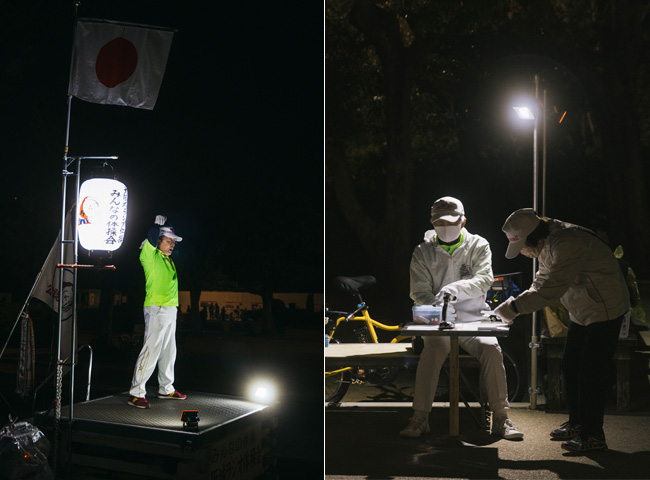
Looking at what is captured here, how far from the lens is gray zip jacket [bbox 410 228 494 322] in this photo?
19.0 ft

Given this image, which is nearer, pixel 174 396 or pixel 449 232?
pixel 449 232

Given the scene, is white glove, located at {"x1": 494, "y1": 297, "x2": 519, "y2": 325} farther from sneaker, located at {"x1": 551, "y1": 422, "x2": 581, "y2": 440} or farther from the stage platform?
the stage platform

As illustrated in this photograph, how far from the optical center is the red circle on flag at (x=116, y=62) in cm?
548

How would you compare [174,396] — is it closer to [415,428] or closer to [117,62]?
[415,428]

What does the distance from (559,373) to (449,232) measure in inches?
71.3

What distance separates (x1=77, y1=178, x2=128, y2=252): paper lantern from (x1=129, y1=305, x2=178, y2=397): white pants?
2.34ft

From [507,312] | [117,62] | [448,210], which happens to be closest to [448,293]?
[507,312]

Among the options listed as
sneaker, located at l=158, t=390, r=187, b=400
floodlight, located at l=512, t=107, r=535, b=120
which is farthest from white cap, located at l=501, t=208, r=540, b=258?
sneaker, located at l=158, t=390, r=187, b=400

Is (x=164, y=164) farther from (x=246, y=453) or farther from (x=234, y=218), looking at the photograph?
(x=246, y=453)

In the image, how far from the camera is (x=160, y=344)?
252 inches

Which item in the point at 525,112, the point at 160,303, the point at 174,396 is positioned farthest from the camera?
the point at 525,112

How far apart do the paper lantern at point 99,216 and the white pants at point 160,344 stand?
2.34 ft

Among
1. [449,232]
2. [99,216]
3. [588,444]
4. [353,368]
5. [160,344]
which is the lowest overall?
[588,444]

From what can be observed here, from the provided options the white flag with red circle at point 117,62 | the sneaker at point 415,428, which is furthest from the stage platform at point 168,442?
the white flag with red circle at point 117,62
